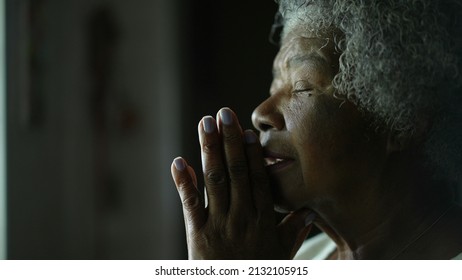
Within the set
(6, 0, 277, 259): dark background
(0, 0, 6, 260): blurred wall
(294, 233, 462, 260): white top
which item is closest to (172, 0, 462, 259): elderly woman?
(294, 233, 462, 260): white top

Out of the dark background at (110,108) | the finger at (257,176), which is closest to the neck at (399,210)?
the finger at (257,176)

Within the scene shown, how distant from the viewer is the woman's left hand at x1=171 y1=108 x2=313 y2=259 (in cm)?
79

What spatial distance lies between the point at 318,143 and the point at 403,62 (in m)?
0.17

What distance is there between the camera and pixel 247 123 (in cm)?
129

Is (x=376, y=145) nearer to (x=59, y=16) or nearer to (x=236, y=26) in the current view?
(x=236, y=26)

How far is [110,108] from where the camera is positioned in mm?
1928

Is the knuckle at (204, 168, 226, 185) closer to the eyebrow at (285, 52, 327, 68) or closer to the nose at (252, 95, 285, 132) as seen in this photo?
the nose at (252, 95, 285, 132)

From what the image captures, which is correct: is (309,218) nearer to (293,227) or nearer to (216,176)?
(293,227)

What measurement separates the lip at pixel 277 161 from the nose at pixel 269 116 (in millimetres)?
43

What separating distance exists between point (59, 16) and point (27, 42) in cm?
21

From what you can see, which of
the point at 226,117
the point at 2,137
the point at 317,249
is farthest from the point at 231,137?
the point at 2,137

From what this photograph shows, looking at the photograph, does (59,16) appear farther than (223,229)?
Yes
